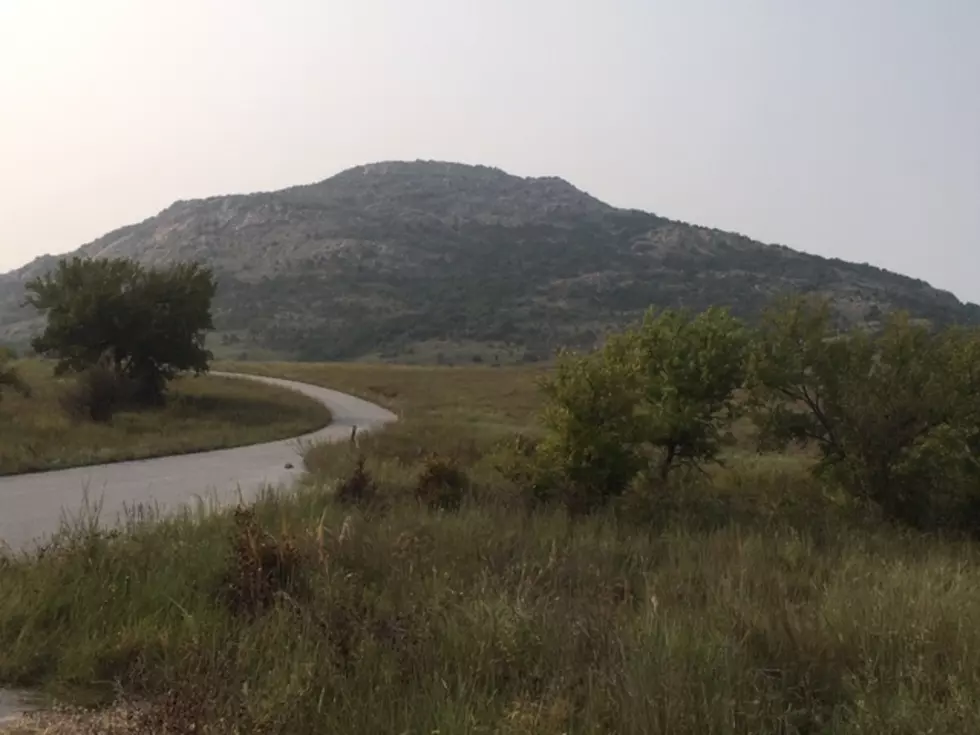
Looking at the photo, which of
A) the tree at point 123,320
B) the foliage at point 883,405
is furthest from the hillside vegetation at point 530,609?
the tree at point 123,320

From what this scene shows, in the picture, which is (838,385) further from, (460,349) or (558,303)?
(558,303)

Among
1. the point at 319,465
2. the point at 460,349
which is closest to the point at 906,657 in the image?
the point at 319,465

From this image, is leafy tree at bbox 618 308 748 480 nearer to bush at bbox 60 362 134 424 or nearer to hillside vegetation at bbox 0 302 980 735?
hillside vegetation at bbox 0 302 980 735

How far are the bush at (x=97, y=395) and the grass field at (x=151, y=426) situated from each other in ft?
1.63

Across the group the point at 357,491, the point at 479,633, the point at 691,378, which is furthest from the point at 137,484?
the point at 479,633

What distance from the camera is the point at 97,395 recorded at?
30.9 meters

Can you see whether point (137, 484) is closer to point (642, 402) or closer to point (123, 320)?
point (642, 402)

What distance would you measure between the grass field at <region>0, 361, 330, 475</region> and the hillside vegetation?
25.4ft

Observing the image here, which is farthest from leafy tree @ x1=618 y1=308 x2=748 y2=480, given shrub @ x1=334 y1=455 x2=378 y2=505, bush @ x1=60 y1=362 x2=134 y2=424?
bush @ x1=60 y1=362 x2=134 y2=424

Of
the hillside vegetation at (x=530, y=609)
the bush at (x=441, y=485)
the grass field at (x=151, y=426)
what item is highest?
the hillside vegetation at (x=530, y=609)

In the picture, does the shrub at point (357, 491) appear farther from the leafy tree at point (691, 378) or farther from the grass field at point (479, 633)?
the leafy tree at point (691, 378)

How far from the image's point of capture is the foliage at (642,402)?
49.6ft

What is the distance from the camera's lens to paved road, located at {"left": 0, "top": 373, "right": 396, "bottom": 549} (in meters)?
12.3

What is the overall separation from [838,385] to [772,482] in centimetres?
504
